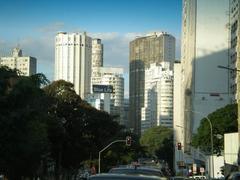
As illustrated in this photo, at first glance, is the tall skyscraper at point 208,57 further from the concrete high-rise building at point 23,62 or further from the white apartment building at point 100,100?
the white apartment building at point 100,100

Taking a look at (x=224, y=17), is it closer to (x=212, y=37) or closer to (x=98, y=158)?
(x=212, y=37)

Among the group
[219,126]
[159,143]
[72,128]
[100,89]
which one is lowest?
[159,143]

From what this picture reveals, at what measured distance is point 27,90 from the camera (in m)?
32.4

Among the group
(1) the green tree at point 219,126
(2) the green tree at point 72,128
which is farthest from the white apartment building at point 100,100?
(2) the green tree at point 72,128

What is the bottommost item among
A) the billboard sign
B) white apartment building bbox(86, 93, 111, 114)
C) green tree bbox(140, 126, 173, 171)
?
green tree bbox(140, 126, 173, 171)

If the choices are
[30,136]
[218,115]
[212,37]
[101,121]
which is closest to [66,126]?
[101,121]

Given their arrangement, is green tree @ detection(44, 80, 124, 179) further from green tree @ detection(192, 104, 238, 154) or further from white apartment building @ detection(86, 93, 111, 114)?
white apartment building @ detection(86, 93, 111, 114)

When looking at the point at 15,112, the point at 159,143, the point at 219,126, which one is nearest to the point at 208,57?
the point at 219,126

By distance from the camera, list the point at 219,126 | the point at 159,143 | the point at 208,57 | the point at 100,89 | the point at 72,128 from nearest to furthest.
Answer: the point at 72,128 → the point at 219,126 → the point at 208,57 → the point at 100,89 → the point at 159,143

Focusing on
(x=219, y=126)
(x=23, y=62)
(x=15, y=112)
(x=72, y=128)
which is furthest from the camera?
(x=23, y=62)

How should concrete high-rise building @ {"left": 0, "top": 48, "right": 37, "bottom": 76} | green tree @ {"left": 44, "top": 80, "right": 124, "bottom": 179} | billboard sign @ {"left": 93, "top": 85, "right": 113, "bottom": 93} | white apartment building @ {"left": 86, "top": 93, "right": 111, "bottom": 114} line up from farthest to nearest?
white apartment building @ {"left": 86, "top": 93, "right": 111, "bottom": 114}
billboard sign @ {"left": 93, "top": 85, "right": 113, "bottom": 93}
concrete high-rise building @ {"left": 0, "top": 48, "right": 37, "bottom": 76}
green tree @ {"left": 44, "top": 80, "right": 124, "bottom": 179}

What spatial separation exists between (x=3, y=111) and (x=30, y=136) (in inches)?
192

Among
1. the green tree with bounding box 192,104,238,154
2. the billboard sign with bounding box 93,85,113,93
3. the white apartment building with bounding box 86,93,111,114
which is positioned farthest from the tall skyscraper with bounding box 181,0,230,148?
the white apartment building with bounding box 86,93,111,114

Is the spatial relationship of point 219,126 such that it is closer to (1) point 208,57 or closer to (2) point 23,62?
(1) point 208,57
